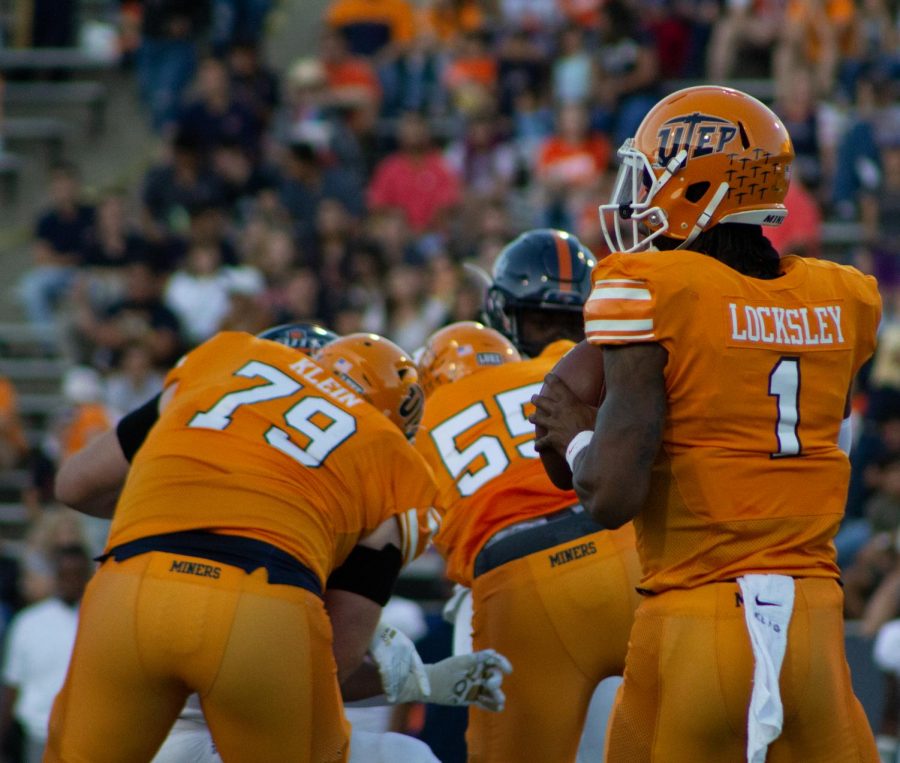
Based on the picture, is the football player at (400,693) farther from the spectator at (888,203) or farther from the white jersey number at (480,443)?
the spectator at (888,203)

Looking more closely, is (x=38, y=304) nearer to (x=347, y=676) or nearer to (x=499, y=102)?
(x=499, y=102)

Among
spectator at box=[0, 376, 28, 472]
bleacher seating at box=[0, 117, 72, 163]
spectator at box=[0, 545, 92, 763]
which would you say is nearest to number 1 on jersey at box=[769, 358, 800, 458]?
spectator at box=[0, 545, 92, 763]

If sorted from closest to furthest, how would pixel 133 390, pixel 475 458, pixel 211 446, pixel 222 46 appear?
pixel 211 446 → pixel 475 458 → pixel 133 390 → pixel 222 46

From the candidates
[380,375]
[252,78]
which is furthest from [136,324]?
[380,375]

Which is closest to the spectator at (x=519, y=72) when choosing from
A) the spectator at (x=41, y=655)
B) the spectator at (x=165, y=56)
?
the spectator at (x=165, y=56)

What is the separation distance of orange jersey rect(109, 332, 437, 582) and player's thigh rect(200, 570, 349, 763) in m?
0.16

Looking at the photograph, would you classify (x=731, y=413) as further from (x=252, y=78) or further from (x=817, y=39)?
(x=252, y=78)

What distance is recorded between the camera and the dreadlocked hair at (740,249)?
11.6 ft

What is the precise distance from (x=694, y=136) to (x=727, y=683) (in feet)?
3.91

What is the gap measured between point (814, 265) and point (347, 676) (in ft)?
5.63

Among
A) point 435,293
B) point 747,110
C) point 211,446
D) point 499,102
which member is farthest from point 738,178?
point 499,102

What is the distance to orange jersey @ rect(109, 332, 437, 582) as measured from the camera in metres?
4.08

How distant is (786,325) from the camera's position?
134 inches

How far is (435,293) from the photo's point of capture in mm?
11234
